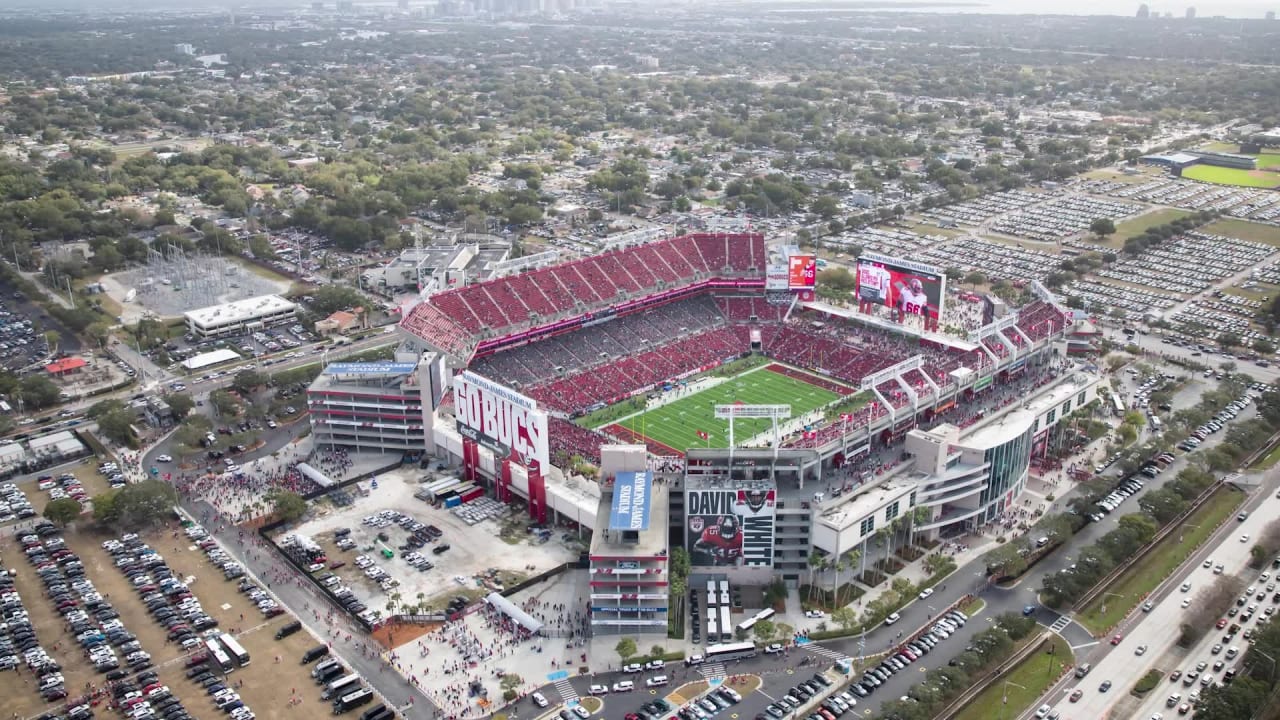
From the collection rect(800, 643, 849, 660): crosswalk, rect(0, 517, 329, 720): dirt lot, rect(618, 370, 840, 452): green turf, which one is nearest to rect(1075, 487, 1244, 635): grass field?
rect(800, 643, 849, 660): crosswalk

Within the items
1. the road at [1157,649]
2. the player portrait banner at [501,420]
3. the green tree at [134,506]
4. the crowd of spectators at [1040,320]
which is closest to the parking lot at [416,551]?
the player portrait banner at [501,420]

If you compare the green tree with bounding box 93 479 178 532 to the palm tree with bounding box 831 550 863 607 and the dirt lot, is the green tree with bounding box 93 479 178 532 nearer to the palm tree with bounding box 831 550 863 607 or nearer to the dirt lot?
the dirt lot

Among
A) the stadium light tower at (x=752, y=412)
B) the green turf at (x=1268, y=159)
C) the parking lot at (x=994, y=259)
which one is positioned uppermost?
the stadium light tower at (x=752, y=412)

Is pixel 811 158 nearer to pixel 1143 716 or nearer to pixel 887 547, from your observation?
pixel 887 547

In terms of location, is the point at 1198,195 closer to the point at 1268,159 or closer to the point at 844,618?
the point at 1268,159

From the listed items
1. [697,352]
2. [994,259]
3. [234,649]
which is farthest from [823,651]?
[994,259]

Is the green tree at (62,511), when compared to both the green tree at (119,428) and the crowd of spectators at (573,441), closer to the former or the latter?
the green tree at (119,428)
